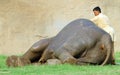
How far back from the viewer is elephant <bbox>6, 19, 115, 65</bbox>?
454 inches

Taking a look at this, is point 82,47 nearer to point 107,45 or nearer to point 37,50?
point 107,45

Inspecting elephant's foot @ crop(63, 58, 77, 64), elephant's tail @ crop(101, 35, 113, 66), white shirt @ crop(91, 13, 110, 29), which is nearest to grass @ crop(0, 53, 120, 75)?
elephant's foot @ crop(63, 58, 77, 64)

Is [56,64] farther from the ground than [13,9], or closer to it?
closer to it

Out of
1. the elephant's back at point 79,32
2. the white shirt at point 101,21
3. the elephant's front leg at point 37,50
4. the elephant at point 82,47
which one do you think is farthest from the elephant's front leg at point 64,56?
the white shirt at point 101,21

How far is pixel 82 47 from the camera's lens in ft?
38.0

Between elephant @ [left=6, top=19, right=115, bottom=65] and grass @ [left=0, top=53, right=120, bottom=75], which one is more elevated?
elephant @ [left=6, top=19, right=115, bottom=65]

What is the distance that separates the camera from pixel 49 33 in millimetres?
20062

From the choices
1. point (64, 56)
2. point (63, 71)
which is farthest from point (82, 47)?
point (63, 71)

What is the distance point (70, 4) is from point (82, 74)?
36.0 ft

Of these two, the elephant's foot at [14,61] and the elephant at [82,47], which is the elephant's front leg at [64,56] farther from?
the elephant's foot at [14,61]

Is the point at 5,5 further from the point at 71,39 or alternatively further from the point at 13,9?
the point at 71,39

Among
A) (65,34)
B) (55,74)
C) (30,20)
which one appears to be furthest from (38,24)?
(55,74)

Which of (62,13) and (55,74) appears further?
(62,13)

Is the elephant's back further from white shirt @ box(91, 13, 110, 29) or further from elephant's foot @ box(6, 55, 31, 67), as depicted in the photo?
white shirt @ box(91, 13, 110, 29)
